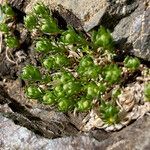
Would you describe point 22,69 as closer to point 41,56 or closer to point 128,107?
point 41,56

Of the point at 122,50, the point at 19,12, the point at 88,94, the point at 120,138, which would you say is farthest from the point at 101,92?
the point at 19,12

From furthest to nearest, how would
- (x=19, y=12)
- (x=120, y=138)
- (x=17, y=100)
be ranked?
(x=19, y=12), (x=17, y=100), (x=120, y=138)

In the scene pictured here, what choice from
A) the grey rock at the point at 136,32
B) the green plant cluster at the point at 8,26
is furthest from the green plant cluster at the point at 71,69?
the green plant cluster at the point at 8,26

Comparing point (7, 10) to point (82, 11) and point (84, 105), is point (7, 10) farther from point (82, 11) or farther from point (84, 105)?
point (84, 105)

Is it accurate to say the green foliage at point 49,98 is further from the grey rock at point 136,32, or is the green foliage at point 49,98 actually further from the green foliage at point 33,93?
the grey rock at point 136,32

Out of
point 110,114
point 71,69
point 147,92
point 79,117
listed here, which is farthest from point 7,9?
point 147,92

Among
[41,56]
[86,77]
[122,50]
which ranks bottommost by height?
[41,56]
